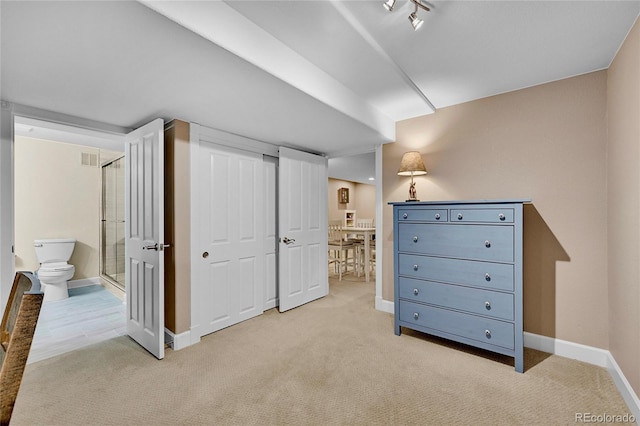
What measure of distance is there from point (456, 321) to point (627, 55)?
2.18 metres

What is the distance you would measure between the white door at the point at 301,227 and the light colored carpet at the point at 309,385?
2.93 feet

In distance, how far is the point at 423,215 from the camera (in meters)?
2.68

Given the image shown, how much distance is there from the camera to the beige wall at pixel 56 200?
4082 millimetres

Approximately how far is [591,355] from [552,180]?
143 centimetres

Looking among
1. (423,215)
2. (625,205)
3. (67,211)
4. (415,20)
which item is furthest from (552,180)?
(67,211)

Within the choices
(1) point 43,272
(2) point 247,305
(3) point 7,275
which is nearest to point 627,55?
(2) point 247,305

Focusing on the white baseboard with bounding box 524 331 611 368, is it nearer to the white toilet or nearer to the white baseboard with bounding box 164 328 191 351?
the white baseboard with bounding box 164 328 191 351

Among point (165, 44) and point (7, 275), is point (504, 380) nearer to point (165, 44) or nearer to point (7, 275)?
point (165, 44)

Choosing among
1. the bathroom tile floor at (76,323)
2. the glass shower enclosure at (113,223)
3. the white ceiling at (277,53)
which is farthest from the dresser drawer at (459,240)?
the glass shower enclosure at (113,223)

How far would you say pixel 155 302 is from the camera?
7.95ft

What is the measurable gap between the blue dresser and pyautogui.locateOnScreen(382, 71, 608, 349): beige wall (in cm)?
57

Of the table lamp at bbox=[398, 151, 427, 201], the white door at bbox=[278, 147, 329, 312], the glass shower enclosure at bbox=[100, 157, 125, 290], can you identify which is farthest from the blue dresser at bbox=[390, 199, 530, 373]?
the glass shower enclosure at bbox=[100, 157, 125, 290]

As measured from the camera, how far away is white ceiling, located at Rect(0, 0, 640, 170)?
1.40m

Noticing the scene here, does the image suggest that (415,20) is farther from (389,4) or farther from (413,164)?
(413,164)
